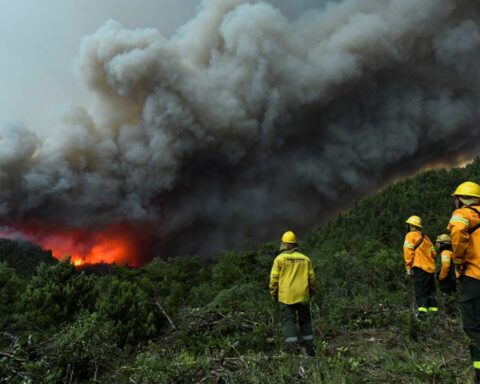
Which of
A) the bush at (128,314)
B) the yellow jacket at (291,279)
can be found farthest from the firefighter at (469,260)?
the bush at (128,314)

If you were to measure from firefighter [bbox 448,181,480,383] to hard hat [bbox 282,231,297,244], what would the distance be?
2.54 m

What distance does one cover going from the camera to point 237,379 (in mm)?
3695

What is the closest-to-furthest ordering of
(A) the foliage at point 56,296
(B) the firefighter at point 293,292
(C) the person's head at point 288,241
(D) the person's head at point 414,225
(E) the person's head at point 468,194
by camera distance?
(E) the person's head at point 468,194 < (B) the firefighter at point 293,292 < (C) the person's head at point 288,241 < (D) the person's head at point 414,225 < (A) the foliage at point 56,296

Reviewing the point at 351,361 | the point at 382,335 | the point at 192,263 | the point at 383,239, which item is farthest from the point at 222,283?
the point at 383,239

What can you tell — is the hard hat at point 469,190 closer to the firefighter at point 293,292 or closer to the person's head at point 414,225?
the firefighter at point 293,292

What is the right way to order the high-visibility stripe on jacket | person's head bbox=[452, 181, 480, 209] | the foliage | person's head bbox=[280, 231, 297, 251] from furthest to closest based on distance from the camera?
the foliage → the high-visibility stripe on jacket → person's head bbox=[280, 231, 297, 251] → person's head bbox=[452, 181, 480, 209]

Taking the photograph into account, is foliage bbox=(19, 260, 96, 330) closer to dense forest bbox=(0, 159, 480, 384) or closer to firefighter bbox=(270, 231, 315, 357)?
dense forest bbox=(0, 159, 480, 384)

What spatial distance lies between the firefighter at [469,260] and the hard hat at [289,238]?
2.54 m

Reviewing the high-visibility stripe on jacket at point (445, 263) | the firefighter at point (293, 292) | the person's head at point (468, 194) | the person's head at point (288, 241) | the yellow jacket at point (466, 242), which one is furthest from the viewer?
the high-visibility stripe on jacket at point (445, 263)

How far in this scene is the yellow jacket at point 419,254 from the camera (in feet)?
22.5

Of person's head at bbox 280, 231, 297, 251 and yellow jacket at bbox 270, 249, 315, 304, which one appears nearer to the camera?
yellow jacket at bbox 270, 249, 315, 304

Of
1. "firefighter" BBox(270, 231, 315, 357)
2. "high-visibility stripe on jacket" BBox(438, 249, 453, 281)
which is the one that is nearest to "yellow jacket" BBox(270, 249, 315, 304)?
"firefighter" BBox(270, 231, 315, 357)

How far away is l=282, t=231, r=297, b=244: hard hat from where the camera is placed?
575 cm

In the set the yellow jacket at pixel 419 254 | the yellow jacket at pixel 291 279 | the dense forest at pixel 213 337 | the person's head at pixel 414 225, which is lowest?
the dense forest at pixel 213 337
